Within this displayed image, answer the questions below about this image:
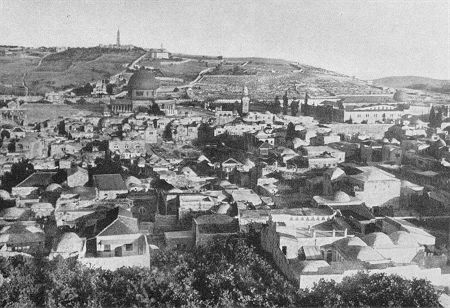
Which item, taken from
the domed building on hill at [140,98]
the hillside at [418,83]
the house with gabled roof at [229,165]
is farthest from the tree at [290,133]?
the hillside at [418,83]

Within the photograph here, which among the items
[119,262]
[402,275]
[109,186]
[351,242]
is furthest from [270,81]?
[402,275]

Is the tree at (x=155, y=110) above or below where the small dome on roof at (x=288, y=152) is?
above

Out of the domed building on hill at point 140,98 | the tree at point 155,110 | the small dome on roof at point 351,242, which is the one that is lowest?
the small dome on roof at point 351,242

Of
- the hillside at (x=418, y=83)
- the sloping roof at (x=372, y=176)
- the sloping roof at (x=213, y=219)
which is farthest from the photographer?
the hillside at (x=418, y=83)

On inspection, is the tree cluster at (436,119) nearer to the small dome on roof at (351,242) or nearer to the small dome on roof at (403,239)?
the small dome on roof at (403,239)

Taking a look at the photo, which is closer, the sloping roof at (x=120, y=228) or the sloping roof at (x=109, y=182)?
the sloping roof at (x=120, y=228)

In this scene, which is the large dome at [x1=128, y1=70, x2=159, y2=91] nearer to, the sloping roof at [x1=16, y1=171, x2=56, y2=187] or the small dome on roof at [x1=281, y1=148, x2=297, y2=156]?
the small dome on roof at [x1=281, y1=148, x2=297, y2=156]
